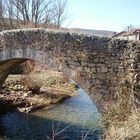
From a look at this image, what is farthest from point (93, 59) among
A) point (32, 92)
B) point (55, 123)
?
point (32, 92)

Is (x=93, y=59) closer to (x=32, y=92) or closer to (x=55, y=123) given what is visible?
Result: (x=55, y=123)

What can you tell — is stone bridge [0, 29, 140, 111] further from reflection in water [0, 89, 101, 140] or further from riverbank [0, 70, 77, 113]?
riverbank [0, 70, 77, 113]

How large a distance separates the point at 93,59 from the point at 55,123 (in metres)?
3.81

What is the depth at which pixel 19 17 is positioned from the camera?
23.9 meters

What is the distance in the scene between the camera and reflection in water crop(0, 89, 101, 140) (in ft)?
32.9

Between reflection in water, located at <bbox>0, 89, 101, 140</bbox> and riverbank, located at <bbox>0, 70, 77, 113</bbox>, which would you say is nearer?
reflection in water, located at <bbox>0, 89, 101, 140</bbox>

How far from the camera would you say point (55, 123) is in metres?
11.2

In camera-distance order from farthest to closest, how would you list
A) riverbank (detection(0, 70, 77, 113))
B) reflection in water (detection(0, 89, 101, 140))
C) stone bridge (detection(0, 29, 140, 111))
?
1. riverbank (detection(0, 70, 77, 113))
2. reflection in water (detection(0, 89, 101, 140))
3. stone bridge (detection(0, 29, 140, 111))

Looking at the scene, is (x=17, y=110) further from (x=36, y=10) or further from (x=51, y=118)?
(x=36, y=10)

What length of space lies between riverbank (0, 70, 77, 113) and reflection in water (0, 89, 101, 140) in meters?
0.60

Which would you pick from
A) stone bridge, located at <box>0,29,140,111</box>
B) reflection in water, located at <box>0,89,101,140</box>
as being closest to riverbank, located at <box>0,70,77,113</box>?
reflection in water, located at <box>0,89,101,140</box>

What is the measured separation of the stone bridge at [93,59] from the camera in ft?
25.7

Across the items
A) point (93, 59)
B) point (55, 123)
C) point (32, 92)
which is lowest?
point (55, 123)

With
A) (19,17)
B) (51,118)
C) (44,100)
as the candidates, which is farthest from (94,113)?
(19,17)
